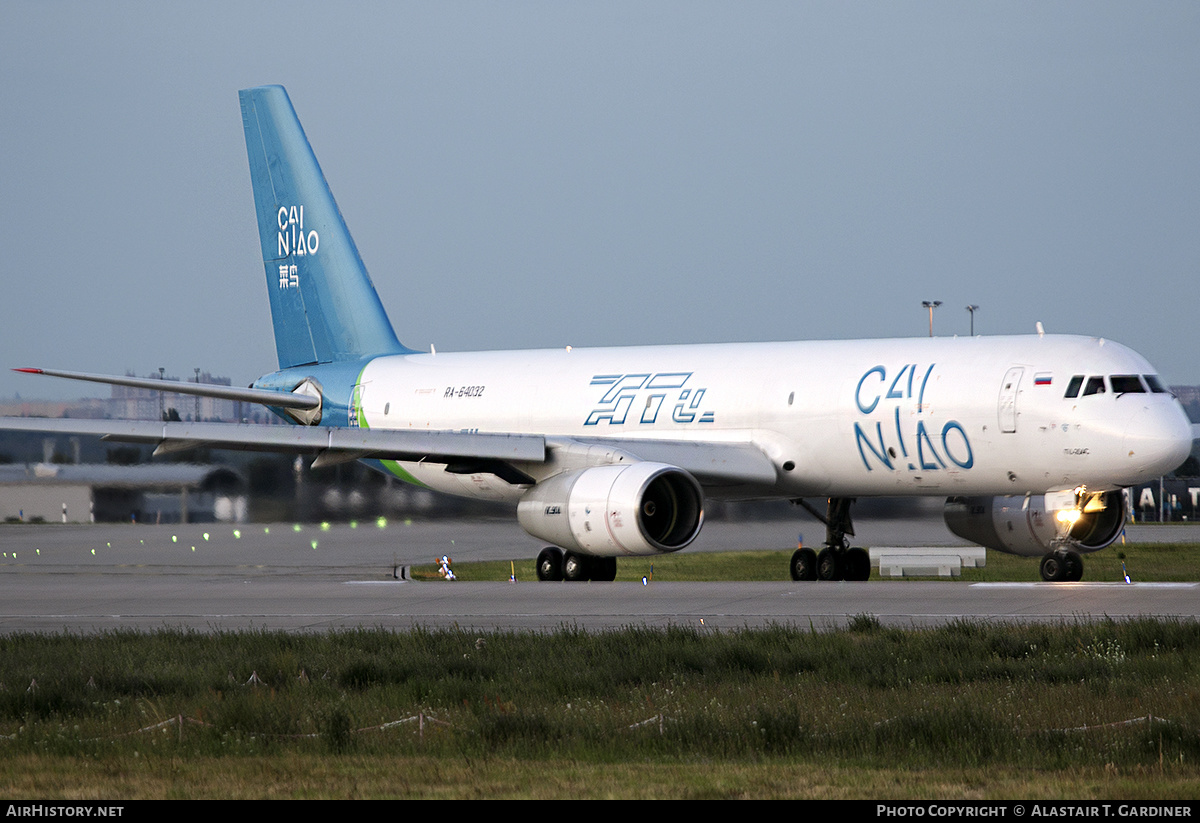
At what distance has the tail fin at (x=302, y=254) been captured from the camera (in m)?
29.8

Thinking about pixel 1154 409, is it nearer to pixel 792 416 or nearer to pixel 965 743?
pixel 792 416

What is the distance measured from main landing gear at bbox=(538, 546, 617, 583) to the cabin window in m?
8.02

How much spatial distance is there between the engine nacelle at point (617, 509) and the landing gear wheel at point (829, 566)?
3137 mm

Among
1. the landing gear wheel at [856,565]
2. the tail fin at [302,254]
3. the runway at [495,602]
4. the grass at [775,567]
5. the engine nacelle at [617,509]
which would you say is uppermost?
the tail fin at [302,254]

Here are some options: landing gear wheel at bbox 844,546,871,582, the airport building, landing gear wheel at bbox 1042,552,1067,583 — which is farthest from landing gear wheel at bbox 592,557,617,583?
the airport building

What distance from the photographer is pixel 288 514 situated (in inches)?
1121

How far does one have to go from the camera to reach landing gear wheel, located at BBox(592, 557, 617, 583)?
23.4m

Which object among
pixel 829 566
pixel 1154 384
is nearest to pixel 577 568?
pixel 829 566

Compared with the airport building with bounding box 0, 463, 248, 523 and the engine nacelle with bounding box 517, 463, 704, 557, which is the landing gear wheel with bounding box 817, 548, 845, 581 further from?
the airport building with bounding box 0, 463, 248, 523

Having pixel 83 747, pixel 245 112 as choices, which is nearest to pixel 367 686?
pixel 83 747

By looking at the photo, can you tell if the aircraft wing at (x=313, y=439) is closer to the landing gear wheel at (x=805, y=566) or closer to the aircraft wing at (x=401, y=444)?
the aircraft wing at (x=401, y=444)

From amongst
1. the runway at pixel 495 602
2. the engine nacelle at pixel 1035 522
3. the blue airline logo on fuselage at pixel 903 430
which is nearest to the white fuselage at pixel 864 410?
the blue airline logo on fuselage at pixel 903 430

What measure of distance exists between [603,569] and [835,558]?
3.53 meters

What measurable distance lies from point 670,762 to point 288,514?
2086cm
